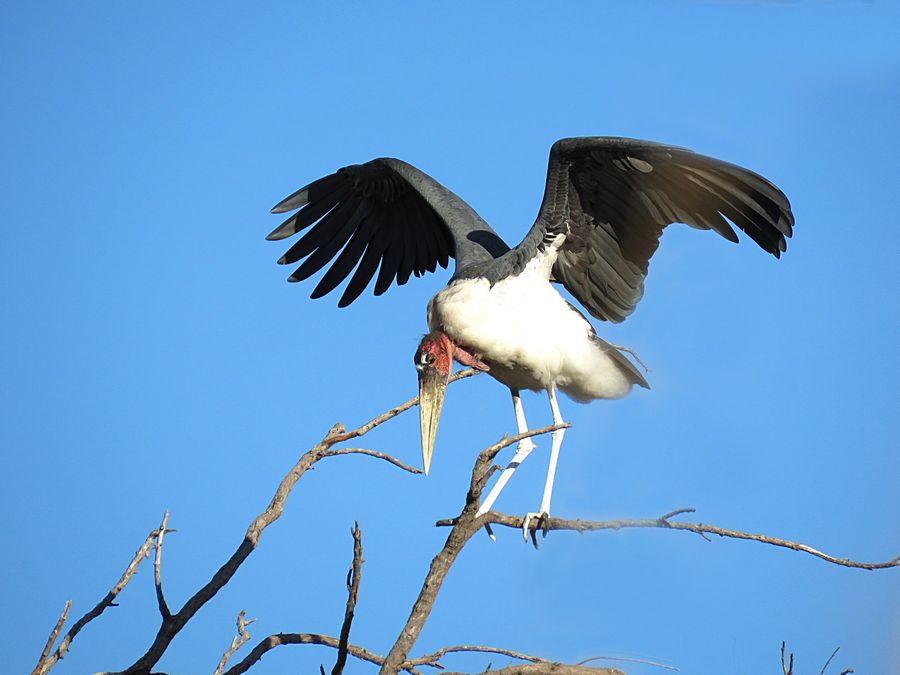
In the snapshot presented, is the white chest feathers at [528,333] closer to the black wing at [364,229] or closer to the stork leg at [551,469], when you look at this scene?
the stork leg at [551,469]

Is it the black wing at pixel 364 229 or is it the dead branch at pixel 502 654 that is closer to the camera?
the dead branch at pixel 502 654

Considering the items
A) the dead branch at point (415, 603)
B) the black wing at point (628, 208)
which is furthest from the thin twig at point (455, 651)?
the black wing at point (628, 208)

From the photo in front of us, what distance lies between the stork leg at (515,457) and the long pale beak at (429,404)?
17.8 inches

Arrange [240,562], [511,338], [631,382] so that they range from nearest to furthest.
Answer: [240,562]
[511,338]
[631,382]

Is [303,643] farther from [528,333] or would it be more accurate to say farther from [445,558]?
[528,333]

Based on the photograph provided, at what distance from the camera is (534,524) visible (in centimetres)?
550

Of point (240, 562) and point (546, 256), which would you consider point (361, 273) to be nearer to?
point (546, 256)

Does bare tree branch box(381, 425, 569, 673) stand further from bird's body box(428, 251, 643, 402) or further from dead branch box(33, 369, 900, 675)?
bird's body box(428, 251, 643, 402)

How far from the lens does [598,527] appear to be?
4.75m

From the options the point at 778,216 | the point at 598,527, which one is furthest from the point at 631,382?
the point at 598,527

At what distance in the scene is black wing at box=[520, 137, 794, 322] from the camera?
5.68 meters

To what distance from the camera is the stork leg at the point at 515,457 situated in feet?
19.5

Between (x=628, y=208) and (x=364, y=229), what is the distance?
8.56ft

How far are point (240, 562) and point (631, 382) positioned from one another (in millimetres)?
2825
